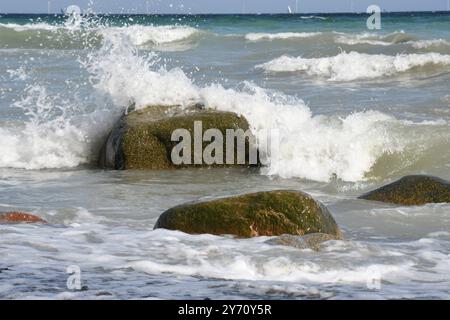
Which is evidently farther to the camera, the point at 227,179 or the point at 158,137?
the point at 158,137

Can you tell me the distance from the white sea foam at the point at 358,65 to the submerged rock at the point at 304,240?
39.6 feet

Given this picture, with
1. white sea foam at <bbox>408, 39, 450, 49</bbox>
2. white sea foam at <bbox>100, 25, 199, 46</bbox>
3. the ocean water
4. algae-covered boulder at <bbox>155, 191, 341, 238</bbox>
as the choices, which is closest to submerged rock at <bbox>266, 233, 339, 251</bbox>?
the ocean water

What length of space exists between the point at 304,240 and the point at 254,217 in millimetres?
480

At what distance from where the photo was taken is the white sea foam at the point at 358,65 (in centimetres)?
1780

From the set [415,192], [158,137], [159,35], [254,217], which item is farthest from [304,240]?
[159,35]

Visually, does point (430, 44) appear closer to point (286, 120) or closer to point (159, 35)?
point (159, 35)

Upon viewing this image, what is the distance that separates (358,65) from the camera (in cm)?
1852

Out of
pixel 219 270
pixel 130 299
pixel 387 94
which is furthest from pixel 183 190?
pixel 387 94

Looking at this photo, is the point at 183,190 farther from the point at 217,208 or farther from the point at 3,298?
the point at 3,298

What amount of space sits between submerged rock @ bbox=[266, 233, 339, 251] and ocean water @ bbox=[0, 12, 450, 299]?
0.29ft

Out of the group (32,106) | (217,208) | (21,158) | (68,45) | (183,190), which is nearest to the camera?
(217,208)
